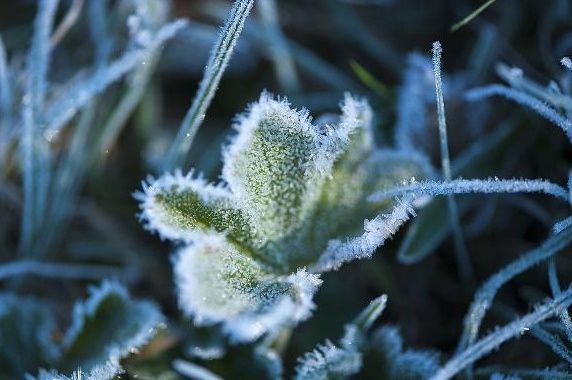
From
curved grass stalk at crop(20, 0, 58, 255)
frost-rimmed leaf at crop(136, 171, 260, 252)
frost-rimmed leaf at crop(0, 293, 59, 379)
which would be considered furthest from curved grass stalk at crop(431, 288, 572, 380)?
curved grass stalk at crop(20, 0, 58, 255)

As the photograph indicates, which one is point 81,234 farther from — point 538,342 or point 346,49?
point 538,342

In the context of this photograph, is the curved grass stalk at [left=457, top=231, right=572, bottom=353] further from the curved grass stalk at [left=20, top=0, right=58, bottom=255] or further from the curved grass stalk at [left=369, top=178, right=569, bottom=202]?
the curved grass stalk at [left=20, top=0, right=58, bottom=255]

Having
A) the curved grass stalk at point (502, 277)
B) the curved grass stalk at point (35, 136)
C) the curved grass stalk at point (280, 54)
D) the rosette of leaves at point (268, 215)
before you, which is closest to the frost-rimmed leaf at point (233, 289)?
the rosette of leaves at point (268, 215)

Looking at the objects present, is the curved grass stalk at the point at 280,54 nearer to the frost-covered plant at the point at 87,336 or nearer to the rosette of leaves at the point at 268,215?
the rosette of leaves at the point at 268,215

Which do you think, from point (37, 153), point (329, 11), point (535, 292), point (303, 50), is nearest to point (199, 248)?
point (37, 153)

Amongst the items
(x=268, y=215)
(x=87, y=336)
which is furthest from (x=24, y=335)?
(x=268, y=215)

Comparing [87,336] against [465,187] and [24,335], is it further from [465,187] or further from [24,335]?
[465,187]
